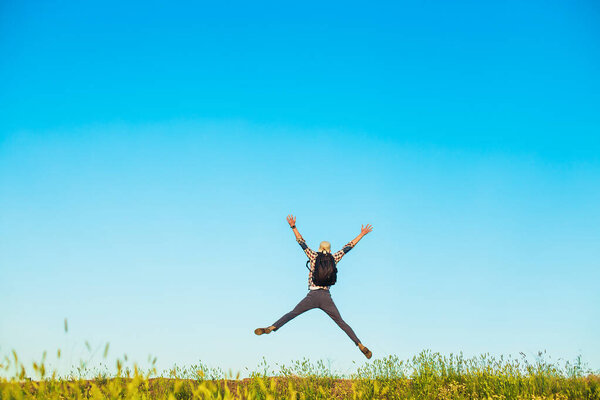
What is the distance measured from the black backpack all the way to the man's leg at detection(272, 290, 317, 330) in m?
0.32

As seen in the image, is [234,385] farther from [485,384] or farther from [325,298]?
[485,384]

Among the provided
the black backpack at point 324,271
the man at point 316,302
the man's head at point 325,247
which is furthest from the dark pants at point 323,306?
the man's head at point 325,247

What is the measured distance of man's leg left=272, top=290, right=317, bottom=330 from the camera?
9430mm

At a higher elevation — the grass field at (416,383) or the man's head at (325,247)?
the man's head at (325,247)

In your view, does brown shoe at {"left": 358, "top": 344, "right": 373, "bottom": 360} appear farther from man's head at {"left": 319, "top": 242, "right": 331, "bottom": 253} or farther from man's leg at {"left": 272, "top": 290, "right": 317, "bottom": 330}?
man's head at {"left": 319, "top": 242, "right": 331, "bottom": 253}

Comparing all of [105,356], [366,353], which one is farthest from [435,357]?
[105,356]

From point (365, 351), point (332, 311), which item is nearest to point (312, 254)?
point (332, 311)

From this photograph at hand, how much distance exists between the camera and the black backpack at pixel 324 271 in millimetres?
9688

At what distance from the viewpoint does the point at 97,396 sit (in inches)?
167

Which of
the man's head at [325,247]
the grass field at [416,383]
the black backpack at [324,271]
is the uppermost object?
the man's head at [325,247]

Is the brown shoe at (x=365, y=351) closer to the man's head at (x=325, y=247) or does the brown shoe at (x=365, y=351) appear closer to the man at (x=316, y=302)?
the man at (x=316, y=302)

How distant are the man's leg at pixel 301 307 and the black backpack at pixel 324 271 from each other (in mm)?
318

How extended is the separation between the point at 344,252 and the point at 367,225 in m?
0.86

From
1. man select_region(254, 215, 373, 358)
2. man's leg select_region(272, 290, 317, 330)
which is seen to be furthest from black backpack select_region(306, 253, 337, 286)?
man's leg select_region(272, 290, 317, 330)
